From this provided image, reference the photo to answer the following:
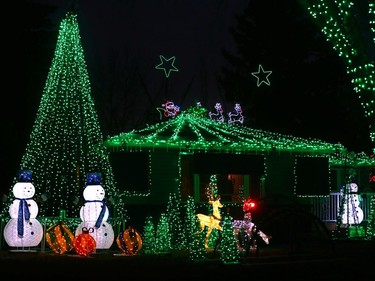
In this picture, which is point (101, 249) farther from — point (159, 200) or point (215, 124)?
point (215, 124)

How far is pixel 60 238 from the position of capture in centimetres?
1720

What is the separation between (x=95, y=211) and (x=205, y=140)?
5.22 metres

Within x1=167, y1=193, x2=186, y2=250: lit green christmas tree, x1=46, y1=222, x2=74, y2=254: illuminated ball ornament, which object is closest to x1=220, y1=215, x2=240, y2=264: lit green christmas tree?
x1=46, y1=222, x2=74, y2=254: illuminated ball ornament

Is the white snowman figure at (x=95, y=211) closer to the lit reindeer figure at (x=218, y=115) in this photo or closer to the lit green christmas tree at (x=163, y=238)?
the lit green christmas tree at (x=163, y=238)

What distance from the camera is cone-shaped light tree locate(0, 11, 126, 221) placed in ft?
65.7

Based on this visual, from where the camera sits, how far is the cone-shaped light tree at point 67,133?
2002cm

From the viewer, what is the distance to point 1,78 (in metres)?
29.0

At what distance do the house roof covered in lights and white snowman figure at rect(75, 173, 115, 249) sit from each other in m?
3.40

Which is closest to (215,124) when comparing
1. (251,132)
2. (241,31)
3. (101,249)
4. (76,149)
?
(251,132)

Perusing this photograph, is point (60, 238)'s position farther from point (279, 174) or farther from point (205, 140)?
point (279, 174)

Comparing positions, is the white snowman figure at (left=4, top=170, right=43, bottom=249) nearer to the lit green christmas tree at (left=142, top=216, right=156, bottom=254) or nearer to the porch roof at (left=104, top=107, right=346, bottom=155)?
the lit green christmas tree at (left=142, top=216, right=156, bottom=254)

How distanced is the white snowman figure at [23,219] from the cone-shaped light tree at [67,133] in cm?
199

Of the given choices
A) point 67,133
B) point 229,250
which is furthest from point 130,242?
point 67,133

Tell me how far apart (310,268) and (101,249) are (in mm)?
7293
